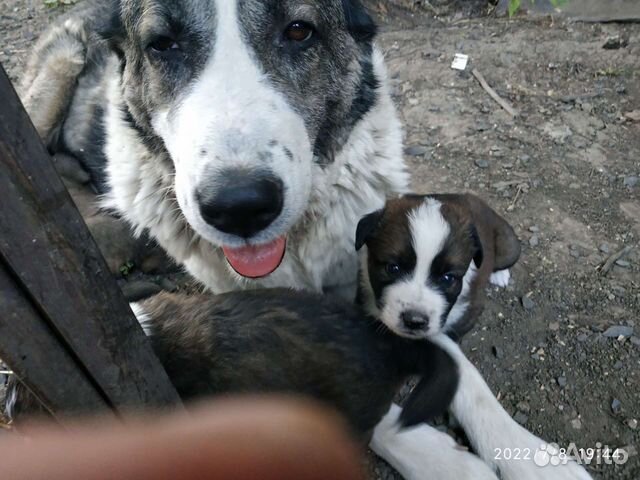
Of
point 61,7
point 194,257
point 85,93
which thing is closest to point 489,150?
point 194,257

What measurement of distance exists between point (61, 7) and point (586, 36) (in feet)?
16.7

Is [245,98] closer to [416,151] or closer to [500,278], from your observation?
[500,278]

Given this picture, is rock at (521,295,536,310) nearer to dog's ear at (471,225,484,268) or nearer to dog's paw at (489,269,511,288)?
dog's paw at (489,269,511,288)

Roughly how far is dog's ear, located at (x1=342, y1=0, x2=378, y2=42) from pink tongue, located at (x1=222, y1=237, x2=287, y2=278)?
98 centimetres

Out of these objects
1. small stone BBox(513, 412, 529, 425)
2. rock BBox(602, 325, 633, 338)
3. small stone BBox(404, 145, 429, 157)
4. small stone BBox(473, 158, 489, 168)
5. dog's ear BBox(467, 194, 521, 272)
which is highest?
dog's ear BBox(467, 194, 521, 272)

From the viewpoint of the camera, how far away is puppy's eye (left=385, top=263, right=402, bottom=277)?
2520mm

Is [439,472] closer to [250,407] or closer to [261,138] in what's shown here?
[250,407]

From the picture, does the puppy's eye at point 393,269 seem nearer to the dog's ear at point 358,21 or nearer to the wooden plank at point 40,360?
the dog's ear at point 358,21

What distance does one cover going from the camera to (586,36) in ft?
16.3

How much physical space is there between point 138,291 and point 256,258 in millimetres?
927

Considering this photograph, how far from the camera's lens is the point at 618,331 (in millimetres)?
2852

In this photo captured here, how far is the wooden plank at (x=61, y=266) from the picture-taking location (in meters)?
1.18

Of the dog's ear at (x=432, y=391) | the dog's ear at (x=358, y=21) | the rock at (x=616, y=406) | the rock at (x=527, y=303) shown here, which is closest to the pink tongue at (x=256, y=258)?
the dog's ear at (x=432, y=391)

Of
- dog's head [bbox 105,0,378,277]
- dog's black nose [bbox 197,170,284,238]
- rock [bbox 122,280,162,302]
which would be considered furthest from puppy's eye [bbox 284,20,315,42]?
rock [bbox 122,280,162,302]
